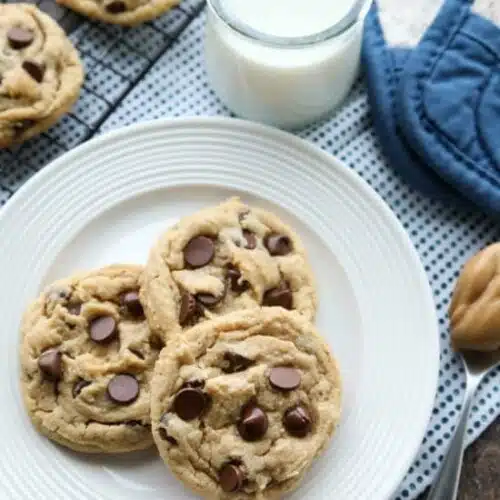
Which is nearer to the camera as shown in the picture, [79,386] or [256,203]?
[79,386]

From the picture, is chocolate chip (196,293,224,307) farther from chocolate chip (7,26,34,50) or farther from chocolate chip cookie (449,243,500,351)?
chocolate chip (7,26,34,50)

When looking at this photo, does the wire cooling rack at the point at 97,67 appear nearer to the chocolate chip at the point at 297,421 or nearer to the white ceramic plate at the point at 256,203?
the white ceramic plate at the point at 256,203

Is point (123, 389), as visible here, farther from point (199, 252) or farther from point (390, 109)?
point (390, 109)

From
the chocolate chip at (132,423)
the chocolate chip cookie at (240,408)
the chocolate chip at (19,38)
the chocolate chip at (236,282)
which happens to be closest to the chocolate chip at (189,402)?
the chocolate chip cookie at (240,408)

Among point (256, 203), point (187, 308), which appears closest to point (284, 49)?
point (256, 203)

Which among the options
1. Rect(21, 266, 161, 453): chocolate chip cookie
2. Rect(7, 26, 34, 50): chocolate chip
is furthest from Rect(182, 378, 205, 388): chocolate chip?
Rect(7, 26, 34, 50): chocolate chip

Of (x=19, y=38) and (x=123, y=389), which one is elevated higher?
(x=19, y=38)
